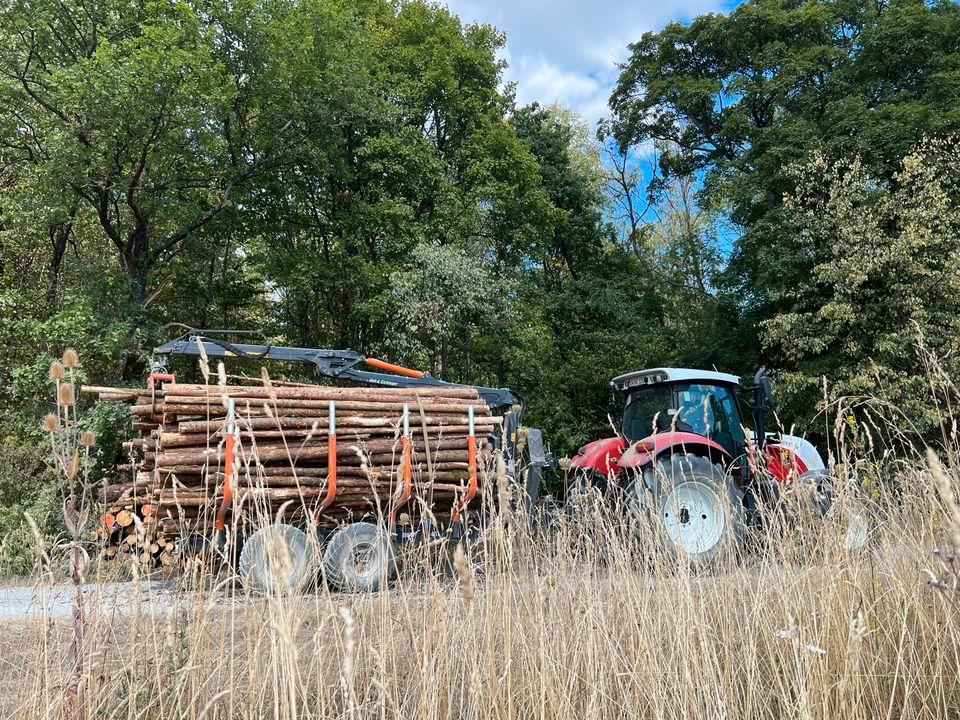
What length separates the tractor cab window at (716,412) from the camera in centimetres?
734

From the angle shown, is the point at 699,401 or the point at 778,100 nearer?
the point at 699,401

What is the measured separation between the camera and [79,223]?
45.4 ft

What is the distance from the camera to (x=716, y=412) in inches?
296

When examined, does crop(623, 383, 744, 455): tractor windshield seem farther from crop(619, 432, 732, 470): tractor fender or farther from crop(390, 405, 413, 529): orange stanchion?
crop(390, 405, 413, 529): orange stanchion

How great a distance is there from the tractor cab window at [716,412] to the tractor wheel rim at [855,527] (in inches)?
166

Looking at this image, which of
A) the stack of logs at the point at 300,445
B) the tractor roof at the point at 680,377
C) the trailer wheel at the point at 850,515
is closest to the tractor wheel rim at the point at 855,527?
the trailer wheel at the point at 850,515

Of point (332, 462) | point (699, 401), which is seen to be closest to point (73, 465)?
point (332, 462)

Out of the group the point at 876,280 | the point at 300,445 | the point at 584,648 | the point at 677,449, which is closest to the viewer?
the point at 584,648

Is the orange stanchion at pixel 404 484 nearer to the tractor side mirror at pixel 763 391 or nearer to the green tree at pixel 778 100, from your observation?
the tractor side mirror at pixel 763 391

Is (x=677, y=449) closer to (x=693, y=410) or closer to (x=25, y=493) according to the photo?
(x=693, y=410)

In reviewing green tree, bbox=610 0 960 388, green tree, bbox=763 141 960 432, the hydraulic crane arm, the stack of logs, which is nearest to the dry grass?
the stack of logs

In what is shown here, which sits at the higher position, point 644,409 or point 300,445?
point 644,409

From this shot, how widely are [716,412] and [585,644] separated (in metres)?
5.53

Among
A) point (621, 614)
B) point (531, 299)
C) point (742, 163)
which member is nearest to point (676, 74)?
point (742, 163)
